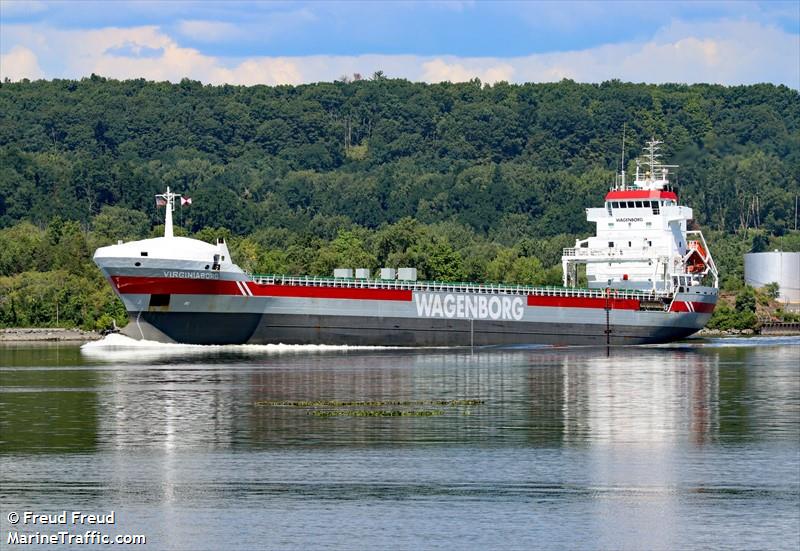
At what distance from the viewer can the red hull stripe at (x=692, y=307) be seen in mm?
100500

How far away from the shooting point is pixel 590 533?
27.9 metres

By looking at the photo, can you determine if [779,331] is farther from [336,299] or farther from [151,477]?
[151,477]

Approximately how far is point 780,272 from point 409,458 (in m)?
127

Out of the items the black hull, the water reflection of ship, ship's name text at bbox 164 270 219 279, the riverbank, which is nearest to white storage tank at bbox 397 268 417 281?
the black hull

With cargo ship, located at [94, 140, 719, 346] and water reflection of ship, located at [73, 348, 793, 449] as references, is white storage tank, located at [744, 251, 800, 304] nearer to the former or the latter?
cargo ship, located at [94, 140, 719, 346]

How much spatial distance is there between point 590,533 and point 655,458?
925 centimetres

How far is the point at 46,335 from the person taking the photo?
12400 centimetres

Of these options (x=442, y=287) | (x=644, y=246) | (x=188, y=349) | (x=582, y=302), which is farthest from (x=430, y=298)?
(x=644, y=246)

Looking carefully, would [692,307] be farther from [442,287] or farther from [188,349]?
[188,349]

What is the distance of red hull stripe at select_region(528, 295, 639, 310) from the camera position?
96.1 meters

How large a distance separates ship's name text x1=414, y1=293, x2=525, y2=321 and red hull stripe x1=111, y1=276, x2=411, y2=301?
4.81 m

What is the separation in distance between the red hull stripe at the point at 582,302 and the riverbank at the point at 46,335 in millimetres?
41884

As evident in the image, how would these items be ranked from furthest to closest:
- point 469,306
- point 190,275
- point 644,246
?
point 644,246, point 469,306, point 190,275

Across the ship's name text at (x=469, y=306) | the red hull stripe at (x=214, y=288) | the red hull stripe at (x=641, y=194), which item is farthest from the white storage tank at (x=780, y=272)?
the red hull stripe at (x=214, y=288)
